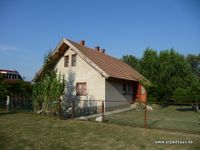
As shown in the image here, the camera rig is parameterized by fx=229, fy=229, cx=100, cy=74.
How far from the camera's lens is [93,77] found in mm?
19812

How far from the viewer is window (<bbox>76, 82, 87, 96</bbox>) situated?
2055 centimetres

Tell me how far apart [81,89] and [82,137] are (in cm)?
1164

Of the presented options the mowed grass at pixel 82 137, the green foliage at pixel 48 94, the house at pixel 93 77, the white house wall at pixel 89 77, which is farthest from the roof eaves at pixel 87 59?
the mowed grass at pixel 82 137

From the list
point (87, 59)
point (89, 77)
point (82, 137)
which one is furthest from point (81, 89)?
point (82, 137)

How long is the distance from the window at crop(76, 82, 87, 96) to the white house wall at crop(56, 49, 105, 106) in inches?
12.9

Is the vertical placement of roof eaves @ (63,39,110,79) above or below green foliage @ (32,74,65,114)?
above

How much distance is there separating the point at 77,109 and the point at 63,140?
894 cm

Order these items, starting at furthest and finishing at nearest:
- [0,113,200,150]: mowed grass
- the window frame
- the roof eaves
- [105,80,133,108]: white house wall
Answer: the window frame
[105,80,133,108]: white house wall
the roof eaves
[0,113,200,150]: mowed grass

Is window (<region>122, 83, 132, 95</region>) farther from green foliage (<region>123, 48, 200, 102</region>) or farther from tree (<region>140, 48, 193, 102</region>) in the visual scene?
tree (<region>140, 48, 193, 102</region>)

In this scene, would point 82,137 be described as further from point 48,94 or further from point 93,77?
point 93,77

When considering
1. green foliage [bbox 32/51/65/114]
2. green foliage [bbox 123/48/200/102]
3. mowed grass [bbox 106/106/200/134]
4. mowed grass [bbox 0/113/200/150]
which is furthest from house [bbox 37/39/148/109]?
mowed grass [bbox 0/113/200/150]

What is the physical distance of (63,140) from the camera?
345 inches

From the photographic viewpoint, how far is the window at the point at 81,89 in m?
20.5

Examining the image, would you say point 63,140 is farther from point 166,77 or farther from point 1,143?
point 166,77
